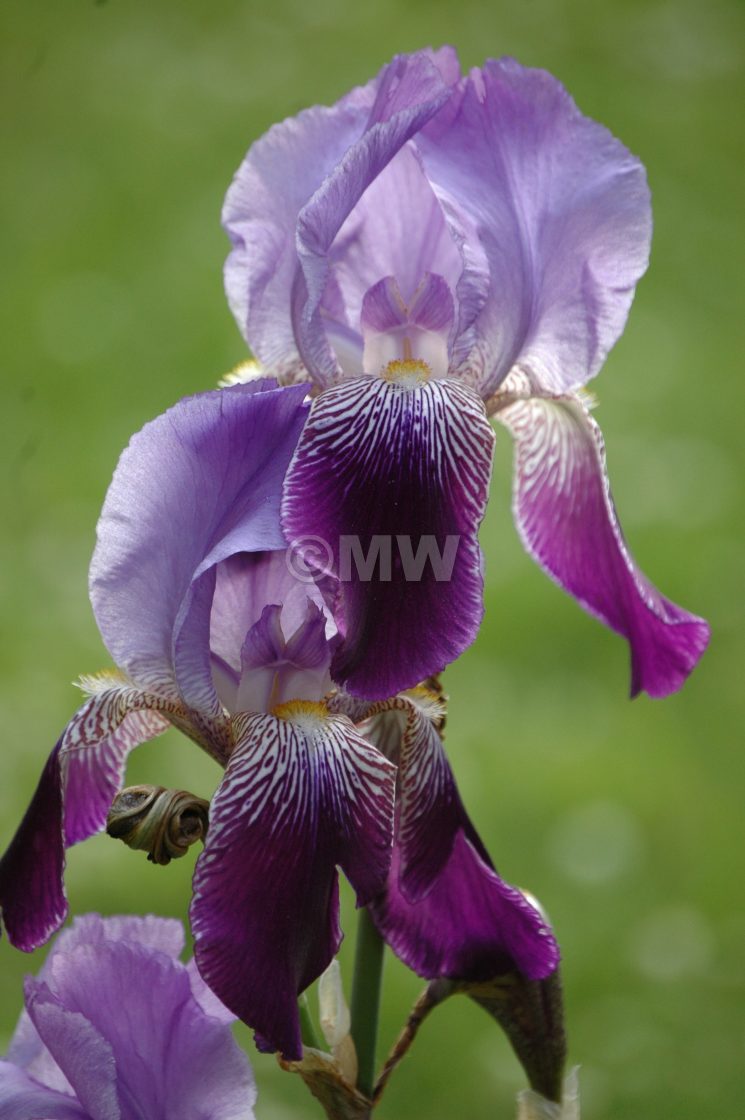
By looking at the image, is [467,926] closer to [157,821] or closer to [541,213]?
[157,821]

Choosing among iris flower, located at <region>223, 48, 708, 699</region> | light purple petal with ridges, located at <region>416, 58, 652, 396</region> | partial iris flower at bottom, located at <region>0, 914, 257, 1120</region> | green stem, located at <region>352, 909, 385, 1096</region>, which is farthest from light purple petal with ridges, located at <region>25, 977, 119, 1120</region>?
light purple petal with ridges, located at <region>416, 58, 652, 396</region>

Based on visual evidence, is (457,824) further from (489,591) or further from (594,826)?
(489,591)

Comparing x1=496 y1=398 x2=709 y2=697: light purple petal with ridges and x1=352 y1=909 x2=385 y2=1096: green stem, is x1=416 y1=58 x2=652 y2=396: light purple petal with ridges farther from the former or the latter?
x1=352 y1=909 x2=385 y2=1096: green stem

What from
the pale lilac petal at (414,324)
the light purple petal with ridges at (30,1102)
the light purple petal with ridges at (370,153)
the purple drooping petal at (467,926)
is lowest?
the light purple petal with ridges at (30,1102)

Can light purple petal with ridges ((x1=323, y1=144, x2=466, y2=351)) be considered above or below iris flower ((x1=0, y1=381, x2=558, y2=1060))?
above

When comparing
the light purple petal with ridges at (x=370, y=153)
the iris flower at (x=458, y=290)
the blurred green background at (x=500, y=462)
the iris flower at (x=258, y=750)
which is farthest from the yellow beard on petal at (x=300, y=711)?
the blurred green background at (x=500, y=462)

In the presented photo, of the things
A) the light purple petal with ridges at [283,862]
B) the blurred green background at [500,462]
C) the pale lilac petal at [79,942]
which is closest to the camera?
the light purple petal with ridges at [283,862]

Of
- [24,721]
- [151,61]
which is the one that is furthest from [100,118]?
[24,721]

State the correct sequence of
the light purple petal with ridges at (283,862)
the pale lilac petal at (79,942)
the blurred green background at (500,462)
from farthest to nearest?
the blurred green background at (500,462) → the pale lilac petal at (79,942) → the light purple petal with ridges at (283,862)

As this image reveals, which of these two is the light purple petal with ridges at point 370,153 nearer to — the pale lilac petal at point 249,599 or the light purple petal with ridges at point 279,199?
the light purple petal with ridges at point 279,199
